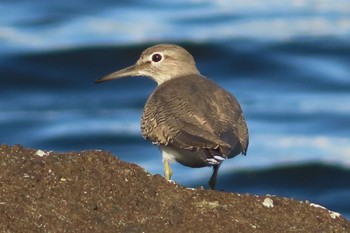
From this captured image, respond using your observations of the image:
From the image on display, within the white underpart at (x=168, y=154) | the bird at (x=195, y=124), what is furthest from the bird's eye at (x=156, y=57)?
the white underpart at (x=168, y=154)

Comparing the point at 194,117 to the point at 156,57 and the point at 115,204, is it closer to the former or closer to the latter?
the point at 115,204

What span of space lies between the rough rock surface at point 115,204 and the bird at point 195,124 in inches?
29.9

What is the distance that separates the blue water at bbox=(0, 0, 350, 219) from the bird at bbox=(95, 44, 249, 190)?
7324 millimetres

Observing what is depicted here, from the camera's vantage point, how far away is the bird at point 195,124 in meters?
8.48

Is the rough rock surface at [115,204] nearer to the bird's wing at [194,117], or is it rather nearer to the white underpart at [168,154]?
the bird's wing at [194,117]

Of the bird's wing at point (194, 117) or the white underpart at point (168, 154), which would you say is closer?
the bird's wing at point (194, 117)

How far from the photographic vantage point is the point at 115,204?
7.30 metres

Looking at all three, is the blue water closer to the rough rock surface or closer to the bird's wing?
the bird's wing

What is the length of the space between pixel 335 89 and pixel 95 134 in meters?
4.82

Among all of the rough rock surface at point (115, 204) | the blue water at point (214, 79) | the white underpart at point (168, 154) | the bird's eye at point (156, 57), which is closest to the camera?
the rough rock surface at point (115, 204)

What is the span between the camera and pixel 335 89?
2133 centimetres

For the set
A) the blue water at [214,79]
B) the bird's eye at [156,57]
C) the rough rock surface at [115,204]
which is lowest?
the rough rock surface at [115,204]

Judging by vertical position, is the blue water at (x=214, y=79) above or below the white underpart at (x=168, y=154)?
above

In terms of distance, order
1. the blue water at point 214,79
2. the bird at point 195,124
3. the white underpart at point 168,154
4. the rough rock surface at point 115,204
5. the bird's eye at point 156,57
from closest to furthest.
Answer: the rough rock surface at point 115,204
the bird at point 195,124
the white underpart at point 168,154
the bird's eye at point 156,57
the blue water at point 214,79
